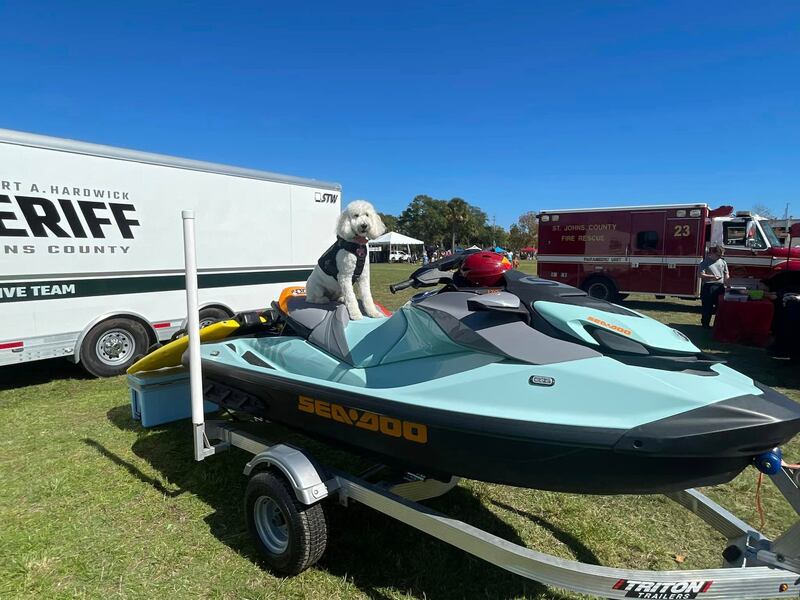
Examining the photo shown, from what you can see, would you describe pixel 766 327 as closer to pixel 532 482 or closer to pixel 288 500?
pixel 532 482

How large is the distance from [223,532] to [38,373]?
217 inches

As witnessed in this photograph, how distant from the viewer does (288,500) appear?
2303 mm

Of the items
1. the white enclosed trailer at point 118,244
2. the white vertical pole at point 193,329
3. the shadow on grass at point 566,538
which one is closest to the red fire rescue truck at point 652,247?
the white enclosed trailer at point 118,244

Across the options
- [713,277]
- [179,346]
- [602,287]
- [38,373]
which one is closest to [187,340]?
[179,346]

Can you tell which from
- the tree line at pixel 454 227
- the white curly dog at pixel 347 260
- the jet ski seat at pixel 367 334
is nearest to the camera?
the jet ski seat at pixel 367 334

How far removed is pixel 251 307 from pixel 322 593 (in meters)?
5.67

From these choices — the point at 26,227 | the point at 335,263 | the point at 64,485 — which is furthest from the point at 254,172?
the point at 64,485

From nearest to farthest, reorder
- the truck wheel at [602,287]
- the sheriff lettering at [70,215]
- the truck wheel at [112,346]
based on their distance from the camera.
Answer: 1. the sheriff lettering at [70,215]
2. the truck wheel at [112,346]
3. the truck wheel at [602,287]

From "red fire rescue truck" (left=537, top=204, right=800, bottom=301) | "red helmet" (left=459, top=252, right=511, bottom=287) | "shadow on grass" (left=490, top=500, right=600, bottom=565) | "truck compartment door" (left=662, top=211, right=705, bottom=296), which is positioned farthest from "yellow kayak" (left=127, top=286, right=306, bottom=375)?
"truck compartment door" (left=662, top=211, right=705, bottom=296)

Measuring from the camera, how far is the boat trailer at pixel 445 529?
5.44 ft

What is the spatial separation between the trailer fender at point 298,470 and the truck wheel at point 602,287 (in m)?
12.8

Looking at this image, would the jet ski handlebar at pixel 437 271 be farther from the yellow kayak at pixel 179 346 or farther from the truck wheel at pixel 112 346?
the truck wheel at pixel 112 346

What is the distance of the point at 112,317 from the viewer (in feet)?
19.7

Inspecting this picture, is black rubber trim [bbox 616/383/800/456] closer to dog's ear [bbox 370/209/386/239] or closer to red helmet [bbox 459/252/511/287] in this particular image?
red helmet [bbox 459/252/511/287]
